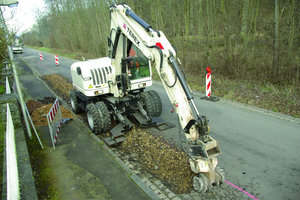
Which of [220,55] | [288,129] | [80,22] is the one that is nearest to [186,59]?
[220,55]

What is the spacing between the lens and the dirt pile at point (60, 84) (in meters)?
13.4

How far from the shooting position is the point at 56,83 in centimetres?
1580

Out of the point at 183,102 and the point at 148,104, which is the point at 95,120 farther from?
the point at 183,102

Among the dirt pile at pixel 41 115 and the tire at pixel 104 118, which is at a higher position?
the tire at pixel 104 118

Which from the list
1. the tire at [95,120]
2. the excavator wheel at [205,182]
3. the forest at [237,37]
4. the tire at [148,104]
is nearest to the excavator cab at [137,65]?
the tire at [148,104]

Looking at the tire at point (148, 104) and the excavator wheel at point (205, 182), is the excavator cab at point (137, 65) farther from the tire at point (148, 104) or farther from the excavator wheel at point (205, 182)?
the excavator wheel at point (205, 182)

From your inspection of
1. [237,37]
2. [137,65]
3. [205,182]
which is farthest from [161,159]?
[237,37]

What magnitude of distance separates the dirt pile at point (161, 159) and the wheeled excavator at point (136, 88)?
28cm

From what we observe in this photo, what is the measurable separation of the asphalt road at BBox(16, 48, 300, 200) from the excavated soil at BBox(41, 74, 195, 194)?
55 cm

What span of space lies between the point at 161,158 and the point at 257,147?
2.65 meters

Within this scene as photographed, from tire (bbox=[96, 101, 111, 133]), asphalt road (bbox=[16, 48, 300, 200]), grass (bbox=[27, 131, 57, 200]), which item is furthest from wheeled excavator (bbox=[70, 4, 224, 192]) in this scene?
grass (bbox=[27, 131, 57, 200])

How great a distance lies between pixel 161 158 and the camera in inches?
226

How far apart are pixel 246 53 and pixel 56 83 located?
12643 millimetres

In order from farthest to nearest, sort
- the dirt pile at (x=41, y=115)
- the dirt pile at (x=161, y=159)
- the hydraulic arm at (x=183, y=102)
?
the dirt pile at (x=41, y=115)
the dirt pile at (x=161, y=159)
the hydraulic arm at (x=183, y=102)
